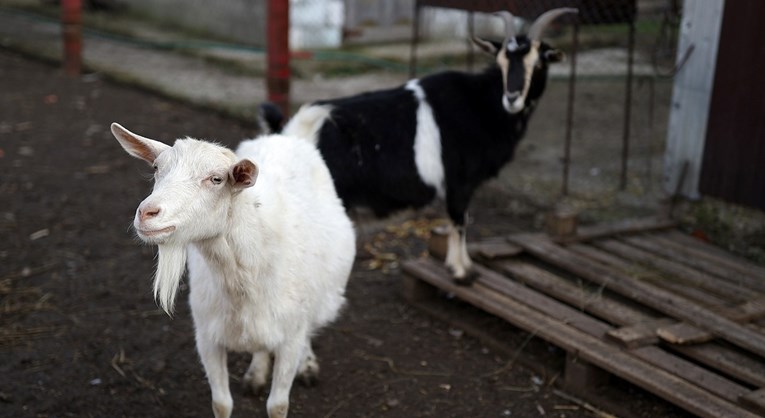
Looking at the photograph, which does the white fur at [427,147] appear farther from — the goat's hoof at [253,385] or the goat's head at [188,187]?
the goat's head at [188,187]

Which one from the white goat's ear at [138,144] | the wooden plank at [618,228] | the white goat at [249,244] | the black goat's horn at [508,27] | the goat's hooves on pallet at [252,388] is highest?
the black goat's horn at [508,27]

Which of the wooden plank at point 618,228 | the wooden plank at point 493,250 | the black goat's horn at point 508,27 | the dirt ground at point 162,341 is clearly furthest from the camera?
the wooden plank at point 618,228

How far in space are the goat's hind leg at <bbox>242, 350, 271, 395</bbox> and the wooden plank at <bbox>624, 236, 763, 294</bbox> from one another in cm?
221

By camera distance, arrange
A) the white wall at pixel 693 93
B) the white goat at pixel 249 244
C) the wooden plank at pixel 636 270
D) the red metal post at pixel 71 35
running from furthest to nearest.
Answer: the red metal post at pixel 71 35
the white wall at pixel 693 93
the wooden plank at pixel 636 270
the white goat at pixel 249 244

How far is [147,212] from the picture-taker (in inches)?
102

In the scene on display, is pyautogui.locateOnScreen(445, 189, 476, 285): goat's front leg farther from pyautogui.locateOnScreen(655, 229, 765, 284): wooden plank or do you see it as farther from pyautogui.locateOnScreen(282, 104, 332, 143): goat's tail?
pyautogui.locateOnScreen(655, 229, 765, 284): wooden plank

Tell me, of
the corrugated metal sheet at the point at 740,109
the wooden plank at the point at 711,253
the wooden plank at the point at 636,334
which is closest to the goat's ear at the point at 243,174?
the wooden plank at the point at 636,334

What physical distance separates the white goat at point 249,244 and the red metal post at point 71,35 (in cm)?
578

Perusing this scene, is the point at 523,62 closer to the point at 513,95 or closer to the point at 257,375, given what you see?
the point at 513,95

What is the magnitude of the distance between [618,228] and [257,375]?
7.62 feet

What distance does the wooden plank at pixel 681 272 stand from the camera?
14.0ft

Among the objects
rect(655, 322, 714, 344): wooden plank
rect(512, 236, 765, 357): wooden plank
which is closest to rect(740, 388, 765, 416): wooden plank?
rect(512, 236, 765, 357): wooden plank

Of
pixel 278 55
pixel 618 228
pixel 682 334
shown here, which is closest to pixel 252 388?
pixel 682 334

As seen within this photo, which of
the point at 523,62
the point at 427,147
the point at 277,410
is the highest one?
the point at 523,62
